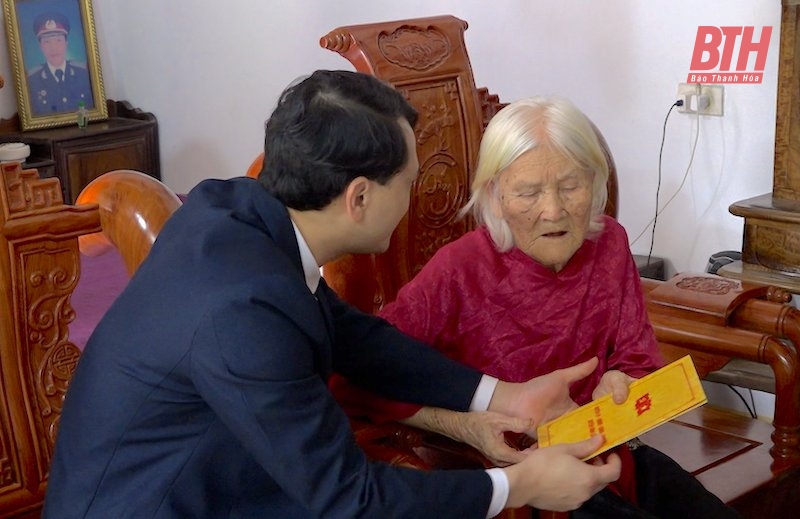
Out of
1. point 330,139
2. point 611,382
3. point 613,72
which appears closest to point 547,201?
point 611,382

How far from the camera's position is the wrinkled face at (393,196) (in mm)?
1466

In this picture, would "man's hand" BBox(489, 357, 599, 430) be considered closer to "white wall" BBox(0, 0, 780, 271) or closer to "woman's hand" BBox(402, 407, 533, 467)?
"woman's hand" BBox(402, 407, 533, 467)

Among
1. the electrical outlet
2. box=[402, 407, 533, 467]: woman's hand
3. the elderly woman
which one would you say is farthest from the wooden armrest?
the electrical outlet

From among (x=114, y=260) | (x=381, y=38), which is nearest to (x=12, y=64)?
(x=114, y=260)

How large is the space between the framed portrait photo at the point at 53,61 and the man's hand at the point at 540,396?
4049 mm

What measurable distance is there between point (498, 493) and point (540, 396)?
38 cm

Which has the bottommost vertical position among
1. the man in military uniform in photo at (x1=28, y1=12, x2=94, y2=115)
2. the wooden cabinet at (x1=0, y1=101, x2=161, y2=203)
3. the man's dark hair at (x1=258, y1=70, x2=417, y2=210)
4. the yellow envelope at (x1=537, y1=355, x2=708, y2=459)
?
the wooden cabinet at (x1=0, y1=101, x2=161, y2=203)

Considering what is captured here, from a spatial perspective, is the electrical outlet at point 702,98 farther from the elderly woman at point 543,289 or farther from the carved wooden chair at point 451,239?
the elderly woman at point 543,289

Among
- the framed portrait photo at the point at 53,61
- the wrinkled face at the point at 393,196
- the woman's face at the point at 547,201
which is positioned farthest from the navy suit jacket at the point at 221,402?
the framed portrait photo at the point at 53,61

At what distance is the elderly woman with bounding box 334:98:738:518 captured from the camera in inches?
75.0

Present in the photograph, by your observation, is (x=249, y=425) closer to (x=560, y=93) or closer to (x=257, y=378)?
(x=257, y=378)

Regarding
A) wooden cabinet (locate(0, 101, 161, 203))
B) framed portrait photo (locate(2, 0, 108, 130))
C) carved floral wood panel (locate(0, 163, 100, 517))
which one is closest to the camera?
Result: carved floral wood panel (locate(0, 163, 100, 517))

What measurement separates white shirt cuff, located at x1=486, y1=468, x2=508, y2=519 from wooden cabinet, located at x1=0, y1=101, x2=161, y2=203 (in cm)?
392

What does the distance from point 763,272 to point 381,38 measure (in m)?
1.31
